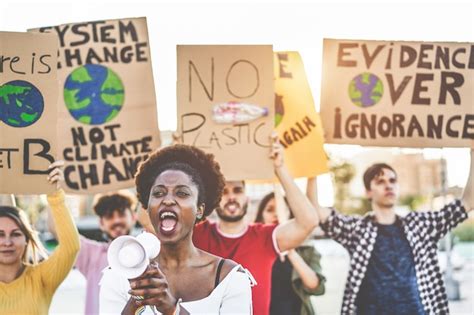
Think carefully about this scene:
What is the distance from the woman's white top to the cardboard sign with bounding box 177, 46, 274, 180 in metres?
1.40

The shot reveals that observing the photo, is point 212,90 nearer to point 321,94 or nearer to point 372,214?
point 321,94

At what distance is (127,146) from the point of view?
14.9ft

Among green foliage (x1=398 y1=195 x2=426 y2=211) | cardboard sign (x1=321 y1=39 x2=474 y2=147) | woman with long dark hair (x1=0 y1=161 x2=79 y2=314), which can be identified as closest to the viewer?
woman with long dark hair (x1=0 y1=161 x2=79 y2=314)

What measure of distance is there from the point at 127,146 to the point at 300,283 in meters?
1.27

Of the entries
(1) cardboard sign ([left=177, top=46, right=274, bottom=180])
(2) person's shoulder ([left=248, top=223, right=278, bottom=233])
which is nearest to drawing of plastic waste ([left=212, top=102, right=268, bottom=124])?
(1) cardboard sign ([left=177, top=46, right=274, bottom=180])

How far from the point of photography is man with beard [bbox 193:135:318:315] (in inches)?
155

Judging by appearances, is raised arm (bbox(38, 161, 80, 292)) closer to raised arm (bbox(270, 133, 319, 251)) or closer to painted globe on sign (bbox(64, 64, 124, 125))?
painted globe on sign (bbox(64, 64, 124, 125))

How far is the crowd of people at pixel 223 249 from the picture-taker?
2.84 m

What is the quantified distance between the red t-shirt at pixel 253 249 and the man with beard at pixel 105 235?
91 cm

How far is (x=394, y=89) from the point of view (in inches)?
188

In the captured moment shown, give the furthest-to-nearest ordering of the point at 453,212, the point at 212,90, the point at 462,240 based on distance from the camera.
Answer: the point at 462,240 → the point at 453,212 → the point at 212,90

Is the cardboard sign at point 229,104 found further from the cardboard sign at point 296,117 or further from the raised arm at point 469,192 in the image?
the raised arm at point 469,192

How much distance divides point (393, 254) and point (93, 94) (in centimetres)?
176

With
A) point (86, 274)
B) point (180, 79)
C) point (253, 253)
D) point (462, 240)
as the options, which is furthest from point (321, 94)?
point (462, 240)
